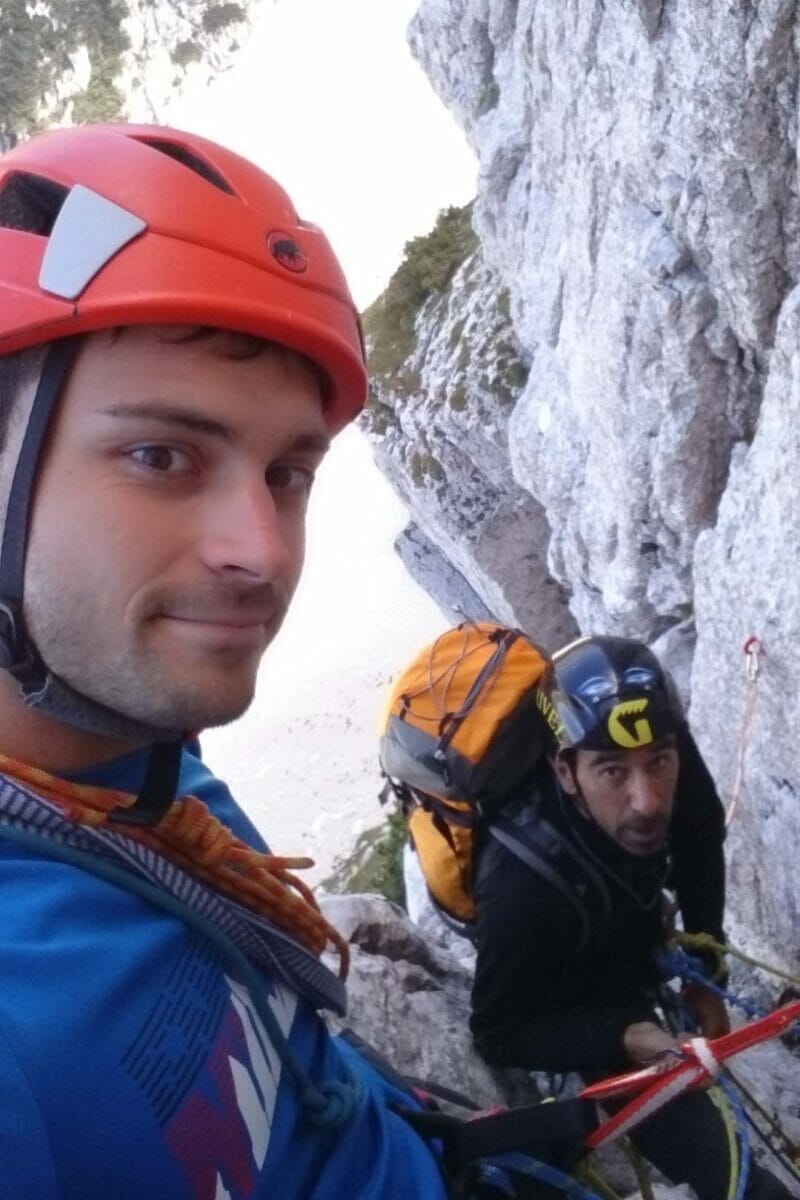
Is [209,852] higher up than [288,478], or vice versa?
[288,478]

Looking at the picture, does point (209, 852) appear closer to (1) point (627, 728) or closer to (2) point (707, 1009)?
(1) point (627, 728)

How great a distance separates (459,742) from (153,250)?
2.71 metres

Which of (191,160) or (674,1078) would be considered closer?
(191,160)

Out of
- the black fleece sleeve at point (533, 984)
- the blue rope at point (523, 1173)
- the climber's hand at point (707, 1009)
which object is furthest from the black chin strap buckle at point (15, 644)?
the climber's hand at point (707, 1009)

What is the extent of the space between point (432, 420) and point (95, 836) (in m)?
13.3

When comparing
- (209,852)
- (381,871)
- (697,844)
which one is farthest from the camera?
(381,871)

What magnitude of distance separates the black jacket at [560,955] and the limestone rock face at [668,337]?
2808 millimetres

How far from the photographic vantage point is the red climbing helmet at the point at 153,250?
1722 mm

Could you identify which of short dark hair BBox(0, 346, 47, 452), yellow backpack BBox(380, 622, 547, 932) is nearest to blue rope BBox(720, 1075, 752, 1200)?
yellow backpack BBox(380, 622, 547, 932)

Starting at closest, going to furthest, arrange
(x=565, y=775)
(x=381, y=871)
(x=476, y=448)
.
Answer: (x=565, y=775) → (x=476, y=448) → (x=381, y=871)

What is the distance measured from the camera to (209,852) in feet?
6.64

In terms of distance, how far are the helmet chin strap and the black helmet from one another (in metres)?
2.26

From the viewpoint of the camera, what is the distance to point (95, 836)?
1663 millimetres

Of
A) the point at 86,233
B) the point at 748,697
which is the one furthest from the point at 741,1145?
Result: the point at 748,697
